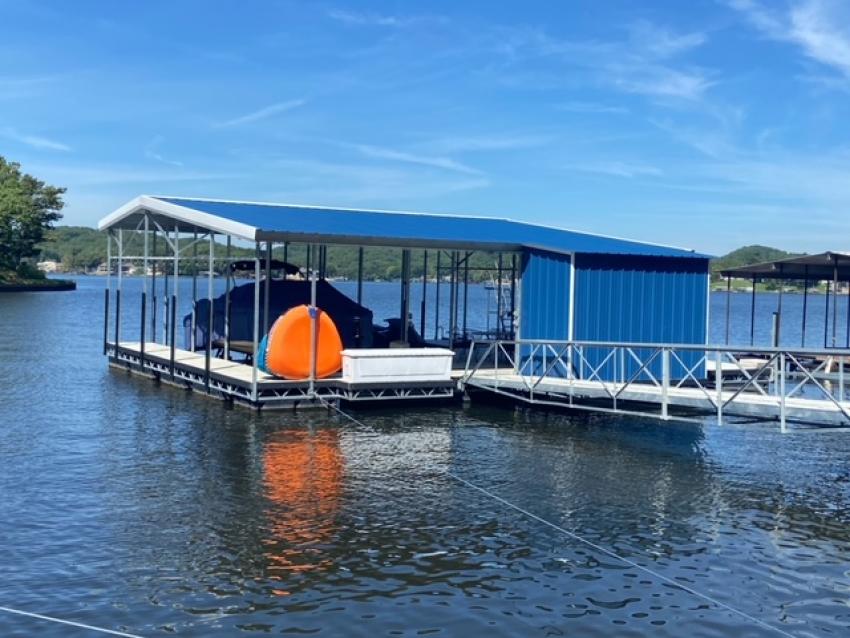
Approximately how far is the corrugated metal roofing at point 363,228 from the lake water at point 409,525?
13.2 ft

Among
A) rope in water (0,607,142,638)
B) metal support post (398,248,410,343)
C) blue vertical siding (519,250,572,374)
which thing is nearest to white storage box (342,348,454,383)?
blue vertical siding (519,250,572,374)

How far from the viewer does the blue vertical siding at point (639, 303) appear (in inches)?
859

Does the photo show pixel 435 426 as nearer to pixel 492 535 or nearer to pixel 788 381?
pixel 492 535

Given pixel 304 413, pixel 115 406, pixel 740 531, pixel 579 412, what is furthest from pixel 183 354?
pixel 740 531

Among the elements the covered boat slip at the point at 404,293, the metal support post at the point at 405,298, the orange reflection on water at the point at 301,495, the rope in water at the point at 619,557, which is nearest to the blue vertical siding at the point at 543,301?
the covered boat slip at the point at 404,293

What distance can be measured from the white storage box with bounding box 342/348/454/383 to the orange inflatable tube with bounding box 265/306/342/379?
46 cm

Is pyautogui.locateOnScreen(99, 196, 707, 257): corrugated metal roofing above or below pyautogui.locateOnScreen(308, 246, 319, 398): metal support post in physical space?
above

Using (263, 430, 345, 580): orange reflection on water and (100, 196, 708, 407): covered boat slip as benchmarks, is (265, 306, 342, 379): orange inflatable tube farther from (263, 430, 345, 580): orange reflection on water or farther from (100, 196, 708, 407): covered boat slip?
(263, 430, 345, 580): orange reflection on water

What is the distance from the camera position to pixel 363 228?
2233cm

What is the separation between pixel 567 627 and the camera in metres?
9.03

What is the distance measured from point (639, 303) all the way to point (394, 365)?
6225 millimetres

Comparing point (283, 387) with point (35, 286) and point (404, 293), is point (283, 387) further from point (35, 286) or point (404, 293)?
point (35, 286)

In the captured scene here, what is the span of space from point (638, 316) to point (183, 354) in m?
12.6

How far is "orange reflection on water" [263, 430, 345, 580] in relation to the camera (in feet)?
35.7
